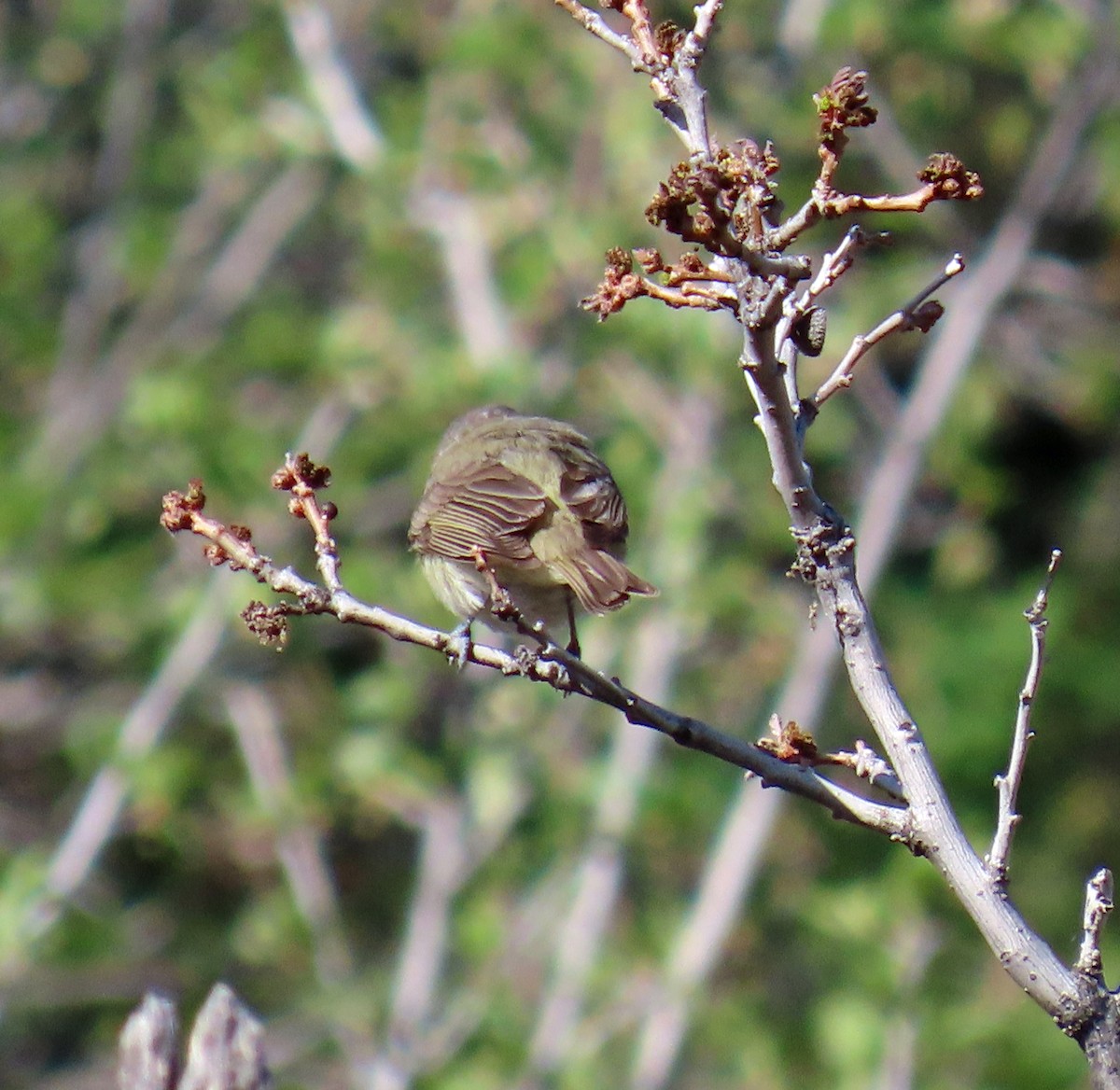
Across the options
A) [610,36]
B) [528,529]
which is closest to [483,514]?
[528,529]

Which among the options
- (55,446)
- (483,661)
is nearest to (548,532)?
(483,661)

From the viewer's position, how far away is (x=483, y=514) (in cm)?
408

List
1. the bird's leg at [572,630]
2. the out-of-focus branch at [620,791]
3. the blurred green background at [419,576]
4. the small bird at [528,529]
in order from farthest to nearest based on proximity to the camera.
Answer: the blurred green background at [419,576]
the out-of-focus branch at [620,791]
the bird's leg at [572,630]
the small bird at [528,529]

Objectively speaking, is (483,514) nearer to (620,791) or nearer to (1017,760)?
(1017,760)

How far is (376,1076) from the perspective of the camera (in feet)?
23.0

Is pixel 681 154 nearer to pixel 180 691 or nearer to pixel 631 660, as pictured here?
pixel 631 660

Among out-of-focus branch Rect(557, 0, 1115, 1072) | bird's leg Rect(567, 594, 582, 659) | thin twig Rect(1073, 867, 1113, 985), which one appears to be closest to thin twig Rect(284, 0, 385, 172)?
bird's leg Rect(567, 594, 582, 659)

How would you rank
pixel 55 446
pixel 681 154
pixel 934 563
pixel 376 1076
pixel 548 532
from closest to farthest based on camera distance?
pixel 548 532 < pixel 376 1076 < pixel 681 154 < pixel 55 446 < pixel 934 563

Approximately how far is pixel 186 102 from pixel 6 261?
4.35ft

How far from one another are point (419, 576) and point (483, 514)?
3.19 m

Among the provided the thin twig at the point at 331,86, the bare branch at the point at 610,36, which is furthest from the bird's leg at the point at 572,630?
the thin twig at the point at 331,86

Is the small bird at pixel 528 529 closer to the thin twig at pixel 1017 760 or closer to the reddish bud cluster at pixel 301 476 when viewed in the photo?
the reddish bud cluster at pixel 301 476

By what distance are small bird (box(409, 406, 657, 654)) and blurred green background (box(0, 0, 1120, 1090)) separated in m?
2.53

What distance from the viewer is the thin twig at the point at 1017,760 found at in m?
1.94
